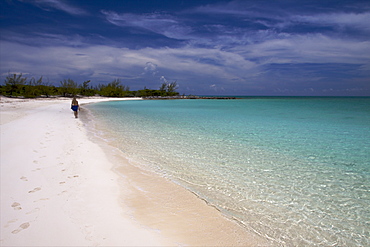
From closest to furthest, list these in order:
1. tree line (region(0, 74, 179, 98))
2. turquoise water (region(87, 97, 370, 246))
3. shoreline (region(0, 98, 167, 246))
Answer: shoreline (region(0, 98, 167, 246))
turquoise water (region(87, 97, 370, 246))
tree line (region(0, 74, 179, 98))

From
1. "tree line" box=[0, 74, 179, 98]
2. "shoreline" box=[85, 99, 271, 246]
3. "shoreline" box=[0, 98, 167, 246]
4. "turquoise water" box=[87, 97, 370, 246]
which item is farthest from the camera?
"tree line" box=[0, 74, 179, 98]

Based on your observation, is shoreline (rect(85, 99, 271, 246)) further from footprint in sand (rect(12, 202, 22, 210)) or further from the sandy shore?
footprint in sand (rect(12, 202, 22, 210))

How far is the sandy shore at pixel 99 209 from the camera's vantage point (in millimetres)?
2816

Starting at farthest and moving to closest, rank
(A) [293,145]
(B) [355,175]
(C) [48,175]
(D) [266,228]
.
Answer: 1. (A) [293,145]
2. (B) [355,175]
3. (C) [48,175]
4. (D) [266,228]

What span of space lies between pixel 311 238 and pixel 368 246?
70 centimetres

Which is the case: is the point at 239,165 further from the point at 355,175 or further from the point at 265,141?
the point at 265,141

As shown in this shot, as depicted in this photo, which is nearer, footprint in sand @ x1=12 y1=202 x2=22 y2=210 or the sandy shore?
the sandy shore

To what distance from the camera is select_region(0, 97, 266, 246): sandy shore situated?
9.24 feet

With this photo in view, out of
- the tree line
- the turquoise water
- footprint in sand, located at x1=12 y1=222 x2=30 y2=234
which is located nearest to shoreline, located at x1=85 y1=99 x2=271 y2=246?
the turquoise water

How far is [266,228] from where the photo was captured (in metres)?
3.28

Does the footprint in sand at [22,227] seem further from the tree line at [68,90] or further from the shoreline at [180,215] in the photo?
the tree line at [68,90]

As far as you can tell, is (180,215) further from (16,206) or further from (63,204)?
(16,206)

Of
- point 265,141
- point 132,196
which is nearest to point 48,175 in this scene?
point 132,196

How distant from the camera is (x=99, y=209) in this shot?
350 centimetres
